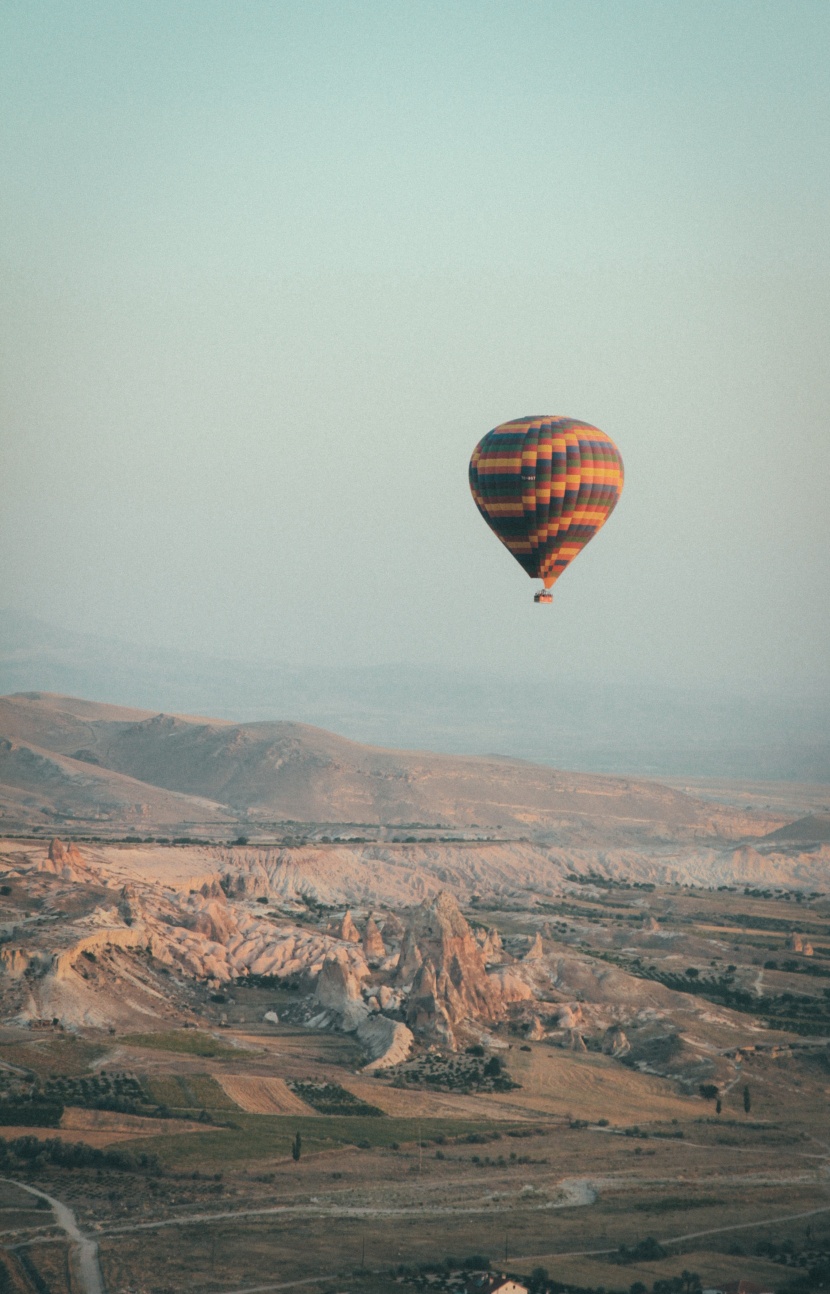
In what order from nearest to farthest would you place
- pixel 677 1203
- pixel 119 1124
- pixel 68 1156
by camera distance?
pixel 68 1156, pixel 677 1203, pixel 119 1124

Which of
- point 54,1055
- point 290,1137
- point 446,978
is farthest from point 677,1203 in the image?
point 446,978

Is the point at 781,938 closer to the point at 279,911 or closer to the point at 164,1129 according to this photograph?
the point at 279,911

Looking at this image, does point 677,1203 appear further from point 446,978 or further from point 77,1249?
point 446,978

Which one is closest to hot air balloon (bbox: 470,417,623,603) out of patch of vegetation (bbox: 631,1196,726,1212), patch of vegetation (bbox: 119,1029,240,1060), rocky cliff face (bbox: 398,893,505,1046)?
rocky cliff face (bbox: 398,893,505,1046)

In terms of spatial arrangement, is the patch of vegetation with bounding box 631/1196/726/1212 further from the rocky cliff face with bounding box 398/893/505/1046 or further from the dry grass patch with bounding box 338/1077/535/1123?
the rocky cliff face with bounding box 398/893/505/1046

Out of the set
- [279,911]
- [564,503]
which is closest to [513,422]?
[564,503]

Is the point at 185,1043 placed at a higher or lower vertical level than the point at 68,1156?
higher

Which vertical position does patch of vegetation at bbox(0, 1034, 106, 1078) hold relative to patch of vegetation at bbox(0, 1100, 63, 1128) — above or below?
above
